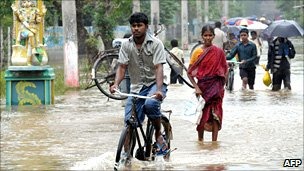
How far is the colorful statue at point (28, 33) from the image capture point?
18.2m

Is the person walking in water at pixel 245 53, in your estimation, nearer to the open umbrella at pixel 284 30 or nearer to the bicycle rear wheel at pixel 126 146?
the open umbrella at pixel 284 30

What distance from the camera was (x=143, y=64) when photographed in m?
9.80

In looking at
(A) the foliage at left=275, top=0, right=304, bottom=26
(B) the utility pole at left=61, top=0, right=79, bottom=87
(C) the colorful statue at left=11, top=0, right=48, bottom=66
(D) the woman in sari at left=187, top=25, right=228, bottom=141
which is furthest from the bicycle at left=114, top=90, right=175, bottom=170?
(A) the foliage at left=275, top=0, right=304, bottom=26

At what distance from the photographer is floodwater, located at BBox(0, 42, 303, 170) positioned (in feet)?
34.6

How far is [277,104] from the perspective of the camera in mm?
18203

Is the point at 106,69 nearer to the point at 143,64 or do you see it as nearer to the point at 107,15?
the point at 143,64

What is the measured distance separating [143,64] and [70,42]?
12.4 meters

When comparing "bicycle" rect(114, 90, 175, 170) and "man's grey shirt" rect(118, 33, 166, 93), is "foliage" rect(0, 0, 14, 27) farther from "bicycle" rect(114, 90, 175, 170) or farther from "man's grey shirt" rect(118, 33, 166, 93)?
"man's grey shirt" rect(118, 33, 166, 93)

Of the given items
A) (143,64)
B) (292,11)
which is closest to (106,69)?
(143,64)

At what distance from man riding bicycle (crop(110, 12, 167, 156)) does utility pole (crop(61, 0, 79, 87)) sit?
40.2 feet

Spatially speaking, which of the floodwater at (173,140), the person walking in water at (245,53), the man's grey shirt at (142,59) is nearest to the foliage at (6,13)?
the floodwater at (173,140)

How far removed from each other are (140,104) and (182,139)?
3.18m

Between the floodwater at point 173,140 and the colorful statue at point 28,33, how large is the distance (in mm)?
997

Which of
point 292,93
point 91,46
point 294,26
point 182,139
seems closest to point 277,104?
point 292,93
